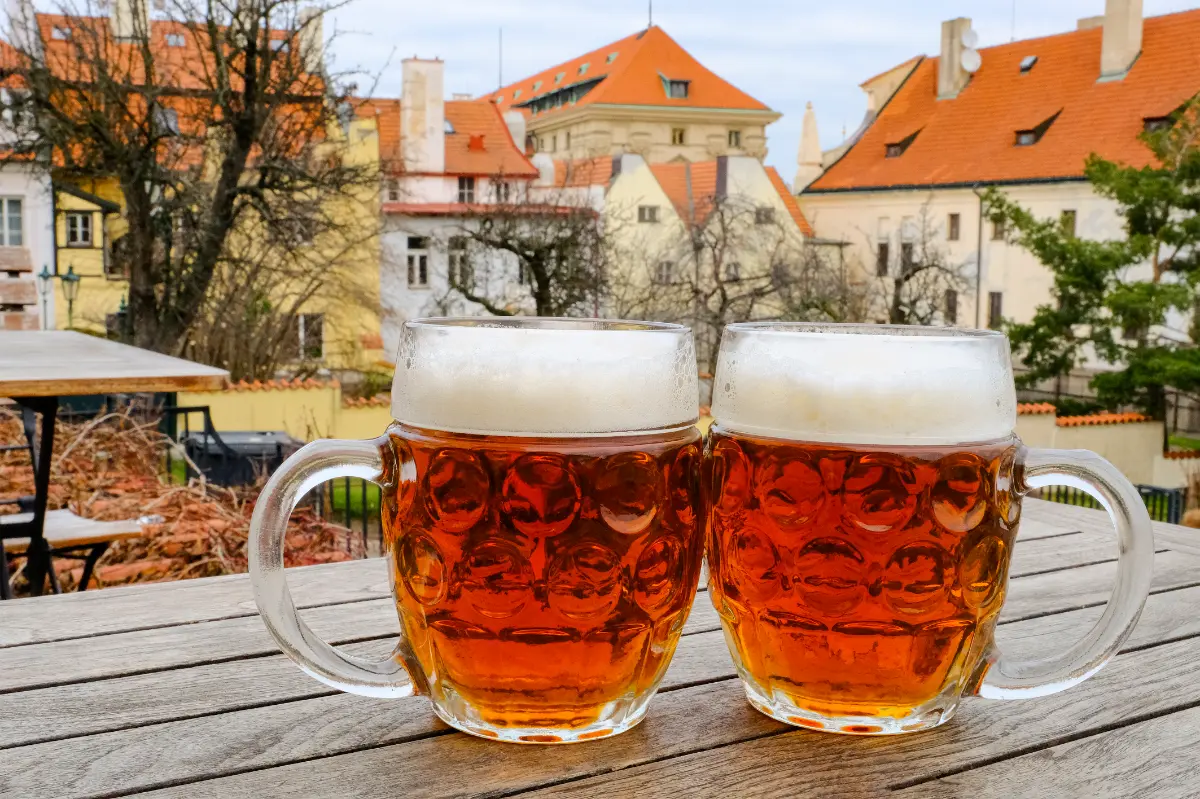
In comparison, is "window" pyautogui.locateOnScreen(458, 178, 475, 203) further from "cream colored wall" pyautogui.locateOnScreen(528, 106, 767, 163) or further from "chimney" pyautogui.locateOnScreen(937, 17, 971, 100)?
"cream colored wall" pyautogui.locateOnScreen(528, 106, 767, 163)

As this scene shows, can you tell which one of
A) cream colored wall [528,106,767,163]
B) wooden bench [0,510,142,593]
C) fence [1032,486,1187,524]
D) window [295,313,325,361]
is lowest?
fence [1032,486,1187,524]

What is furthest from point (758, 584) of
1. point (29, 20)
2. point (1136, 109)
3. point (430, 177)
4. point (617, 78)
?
point (617, 78)

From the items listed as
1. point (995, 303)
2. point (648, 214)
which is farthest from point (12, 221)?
point (995, 303)

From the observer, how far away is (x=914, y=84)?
1145 inches

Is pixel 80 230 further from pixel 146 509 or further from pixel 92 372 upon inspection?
pixel 92 372

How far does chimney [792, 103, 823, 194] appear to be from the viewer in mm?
35062

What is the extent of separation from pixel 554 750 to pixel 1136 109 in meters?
26.2

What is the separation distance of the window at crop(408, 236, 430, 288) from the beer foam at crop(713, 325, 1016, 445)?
22658 millimetres

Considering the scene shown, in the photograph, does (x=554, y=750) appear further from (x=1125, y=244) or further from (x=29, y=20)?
(x=1125, y=244)

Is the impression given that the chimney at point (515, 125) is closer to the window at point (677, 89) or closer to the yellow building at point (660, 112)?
the yellow building at point (660, 112)

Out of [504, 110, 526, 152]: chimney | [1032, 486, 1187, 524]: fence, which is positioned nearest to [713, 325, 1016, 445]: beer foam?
[1032, 486, 1187, 524]: fence

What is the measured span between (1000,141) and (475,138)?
11.2 metres

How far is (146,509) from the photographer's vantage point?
3426 millimetres

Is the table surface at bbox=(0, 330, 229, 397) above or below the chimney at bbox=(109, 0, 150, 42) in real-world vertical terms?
below
